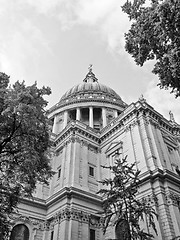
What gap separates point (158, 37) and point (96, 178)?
19062 millimetres

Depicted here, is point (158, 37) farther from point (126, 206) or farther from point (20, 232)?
point (20, 232)

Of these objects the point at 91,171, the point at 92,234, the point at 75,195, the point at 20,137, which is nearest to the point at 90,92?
the point at 91,171

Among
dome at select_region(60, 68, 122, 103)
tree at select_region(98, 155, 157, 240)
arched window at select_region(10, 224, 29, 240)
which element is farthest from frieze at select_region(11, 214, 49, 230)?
dome at select_region(60, 68, 122, 103)

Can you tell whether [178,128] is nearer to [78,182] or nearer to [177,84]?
[78,182]

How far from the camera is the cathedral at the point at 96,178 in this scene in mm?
18891

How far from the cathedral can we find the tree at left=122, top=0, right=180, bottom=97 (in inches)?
374

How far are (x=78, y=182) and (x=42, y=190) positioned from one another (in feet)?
16.4

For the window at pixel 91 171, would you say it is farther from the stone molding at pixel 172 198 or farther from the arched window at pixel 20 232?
the stone molding at pixel 172 198

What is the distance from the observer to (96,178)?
25734 millimetres

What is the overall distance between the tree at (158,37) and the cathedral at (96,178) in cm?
949

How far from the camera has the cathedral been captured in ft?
62.0

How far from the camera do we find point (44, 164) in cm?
1379

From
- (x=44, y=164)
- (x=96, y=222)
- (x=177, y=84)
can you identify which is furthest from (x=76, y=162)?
(x=177, y=84)

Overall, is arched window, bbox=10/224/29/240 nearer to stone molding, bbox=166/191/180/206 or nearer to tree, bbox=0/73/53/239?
tree, bbox=0/73/53/239
